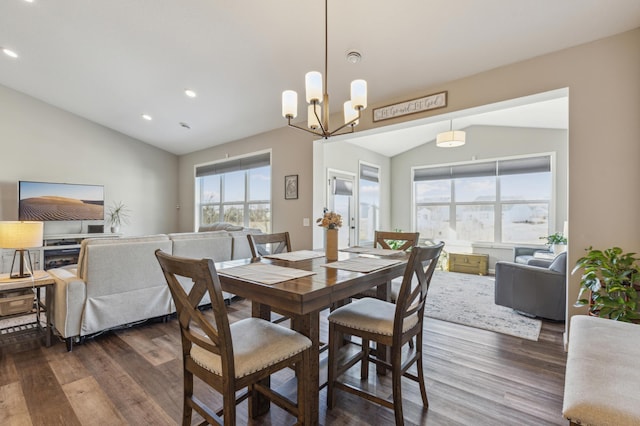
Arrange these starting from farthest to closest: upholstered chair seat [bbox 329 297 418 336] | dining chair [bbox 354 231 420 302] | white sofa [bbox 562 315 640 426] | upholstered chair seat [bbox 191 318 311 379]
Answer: dining chair [bbox 354 231 420 302]
upholstered chair seat [bbox 329 297 418 336]
upholstered chair seat [bbox 191 318 311 379]
white sofa [bbox 562 315 640 426]

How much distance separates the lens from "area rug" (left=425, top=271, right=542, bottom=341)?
10.2 feet

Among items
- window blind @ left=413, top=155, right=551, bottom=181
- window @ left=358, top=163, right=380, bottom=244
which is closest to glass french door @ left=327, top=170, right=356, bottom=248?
window @ left=358, top=163, right=380, bottom=244

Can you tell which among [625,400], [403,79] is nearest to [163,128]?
[403,79]

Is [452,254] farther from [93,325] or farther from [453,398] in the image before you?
[93,325]

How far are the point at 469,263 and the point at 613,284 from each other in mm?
4030

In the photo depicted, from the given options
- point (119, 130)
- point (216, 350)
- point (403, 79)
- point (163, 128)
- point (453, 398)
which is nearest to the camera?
point (216, 350)

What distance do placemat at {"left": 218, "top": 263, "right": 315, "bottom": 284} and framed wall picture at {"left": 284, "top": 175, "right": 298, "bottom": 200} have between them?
2.98 m

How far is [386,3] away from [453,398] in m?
2.89

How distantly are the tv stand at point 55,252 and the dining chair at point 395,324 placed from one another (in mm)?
5774

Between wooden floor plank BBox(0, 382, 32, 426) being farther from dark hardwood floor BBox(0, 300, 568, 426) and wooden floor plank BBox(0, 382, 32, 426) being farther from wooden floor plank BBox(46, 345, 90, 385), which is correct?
wooden floor plank BBox(46, 345, 90, 385)

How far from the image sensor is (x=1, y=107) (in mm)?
4996

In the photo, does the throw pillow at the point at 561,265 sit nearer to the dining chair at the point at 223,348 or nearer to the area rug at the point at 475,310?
the area rug at the point at 475,310

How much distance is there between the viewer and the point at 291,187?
489cm

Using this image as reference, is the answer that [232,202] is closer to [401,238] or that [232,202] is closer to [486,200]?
[401,238]
